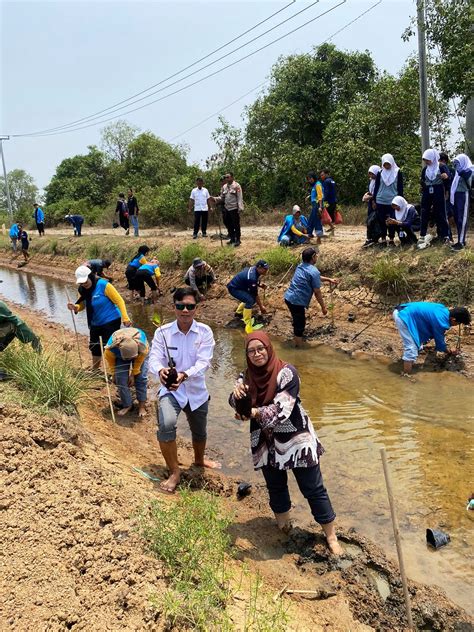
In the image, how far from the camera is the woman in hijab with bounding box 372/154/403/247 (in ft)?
31.1

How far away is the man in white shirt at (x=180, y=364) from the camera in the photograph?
4.12 m

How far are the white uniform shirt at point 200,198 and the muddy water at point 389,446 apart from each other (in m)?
6.73

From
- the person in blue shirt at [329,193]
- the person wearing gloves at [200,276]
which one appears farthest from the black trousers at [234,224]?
the person in blue shirt at [329,193]

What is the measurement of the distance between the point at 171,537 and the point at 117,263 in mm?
15009

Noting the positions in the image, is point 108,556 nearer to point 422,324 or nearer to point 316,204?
point 422,324

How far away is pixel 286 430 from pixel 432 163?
700cm

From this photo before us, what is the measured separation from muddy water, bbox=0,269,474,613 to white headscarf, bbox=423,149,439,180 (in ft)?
11.8

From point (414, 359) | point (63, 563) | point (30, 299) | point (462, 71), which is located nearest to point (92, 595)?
point (63, 563)

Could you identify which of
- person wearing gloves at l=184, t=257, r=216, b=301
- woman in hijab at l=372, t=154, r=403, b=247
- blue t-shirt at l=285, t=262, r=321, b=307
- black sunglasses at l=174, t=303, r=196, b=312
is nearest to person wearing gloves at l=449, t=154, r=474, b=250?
woman in hijab at l=372, t=154, r=403, b=247

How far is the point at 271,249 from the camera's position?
11602 mm

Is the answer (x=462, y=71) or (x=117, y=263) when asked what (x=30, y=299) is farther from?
(x=462, y=71)

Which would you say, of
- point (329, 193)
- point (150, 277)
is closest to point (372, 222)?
point (329, 193)

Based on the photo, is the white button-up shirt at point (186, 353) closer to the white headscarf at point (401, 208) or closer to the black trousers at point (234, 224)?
the white headscarf at point (401, 208)

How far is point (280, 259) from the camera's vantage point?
11.0m
